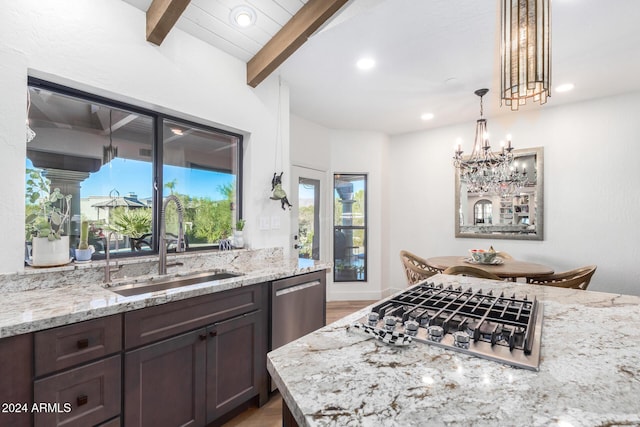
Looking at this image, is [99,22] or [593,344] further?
[99,22]

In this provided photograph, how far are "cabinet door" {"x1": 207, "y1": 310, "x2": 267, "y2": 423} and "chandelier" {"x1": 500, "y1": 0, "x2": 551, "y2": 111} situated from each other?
189 centimetres

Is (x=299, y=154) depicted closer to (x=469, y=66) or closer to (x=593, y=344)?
(x=469, y=66)

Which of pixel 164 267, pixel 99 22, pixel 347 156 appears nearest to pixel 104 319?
pixel 164 267

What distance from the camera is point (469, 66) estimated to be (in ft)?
9.12

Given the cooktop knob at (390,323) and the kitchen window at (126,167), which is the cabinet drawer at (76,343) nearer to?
the kitchen window at (126,167)

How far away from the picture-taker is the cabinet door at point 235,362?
1739 millimetres

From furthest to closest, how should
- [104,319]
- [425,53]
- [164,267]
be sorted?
1. [425,53]
2. [164,267]
3. [104,319]

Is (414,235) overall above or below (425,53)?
below

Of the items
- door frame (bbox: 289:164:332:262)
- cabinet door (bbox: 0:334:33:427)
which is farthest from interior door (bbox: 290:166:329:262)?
cabinet door (bbox: 0:334:33:427)

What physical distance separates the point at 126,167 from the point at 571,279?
147 inches

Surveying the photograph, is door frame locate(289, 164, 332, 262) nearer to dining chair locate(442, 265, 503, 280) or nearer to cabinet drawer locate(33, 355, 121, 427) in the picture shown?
dining chair locate(442, 265, 503, 280)

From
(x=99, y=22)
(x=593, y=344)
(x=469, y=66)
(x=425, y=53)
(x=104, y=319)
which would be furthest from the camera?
(x=469, y=66)

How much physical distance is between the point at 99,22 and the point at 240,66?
106cm

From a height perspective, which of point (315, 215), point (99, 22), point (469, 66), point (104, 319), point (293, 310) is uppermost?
point (469, 66)
